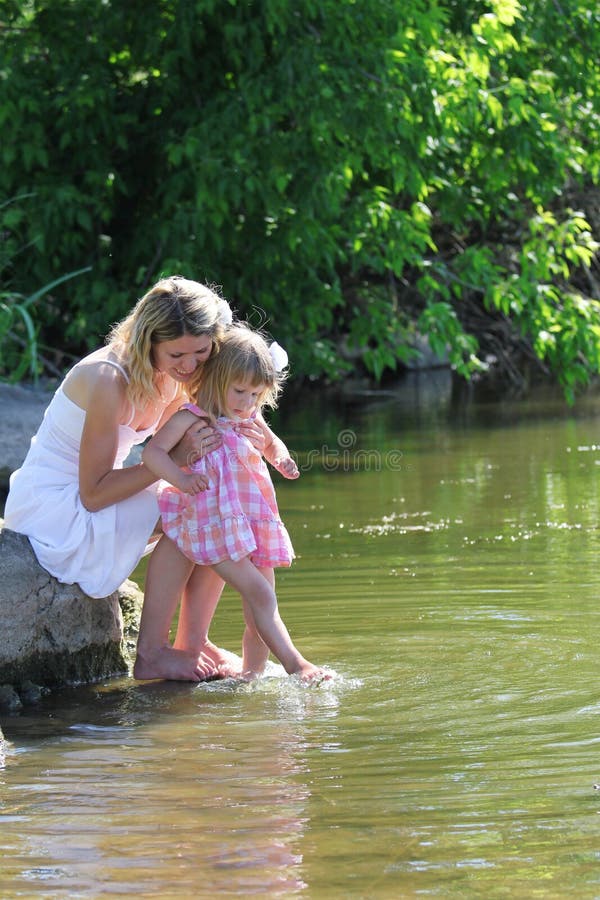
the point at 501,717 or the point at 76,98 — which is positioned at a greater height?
the point at 76,98

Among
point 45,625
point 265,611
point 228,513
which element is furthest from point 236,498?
point 45,625

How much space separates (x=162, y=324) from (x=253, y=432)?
477 mm

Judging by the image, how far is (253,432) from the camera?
458cm

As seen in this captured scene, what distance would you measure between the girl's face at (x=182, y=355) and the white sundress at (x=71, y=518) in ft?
0.42

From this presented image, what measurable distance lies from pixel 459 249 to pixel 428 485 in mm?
5594

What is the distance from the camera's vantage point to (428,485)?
27.3 feet

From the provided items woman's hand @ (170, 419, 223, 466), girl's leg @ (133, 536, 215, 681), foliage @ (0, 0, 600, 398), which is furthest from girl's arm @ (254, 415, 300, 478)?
foliage @ (0, 0, 600, 398)

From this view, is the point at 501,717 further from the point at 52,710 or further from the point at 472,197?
the point at 472,197

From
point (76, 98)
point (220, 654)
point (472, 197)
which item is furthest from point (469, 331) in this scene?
point (220, 654)

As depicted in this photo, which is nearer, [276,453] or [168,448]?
[168,448]

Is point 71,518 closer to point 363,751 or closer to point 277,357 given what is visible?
point 277,357

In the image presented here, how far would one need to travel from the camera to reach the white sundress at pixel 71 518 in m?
4.46

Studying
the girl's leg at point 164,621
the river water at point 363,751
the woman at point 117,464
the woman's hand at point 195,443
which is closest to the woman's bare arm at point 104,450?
the woman at point 117,464

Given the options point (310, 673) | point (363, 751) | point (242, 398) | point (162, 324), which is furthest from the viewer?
point (242, 398)
